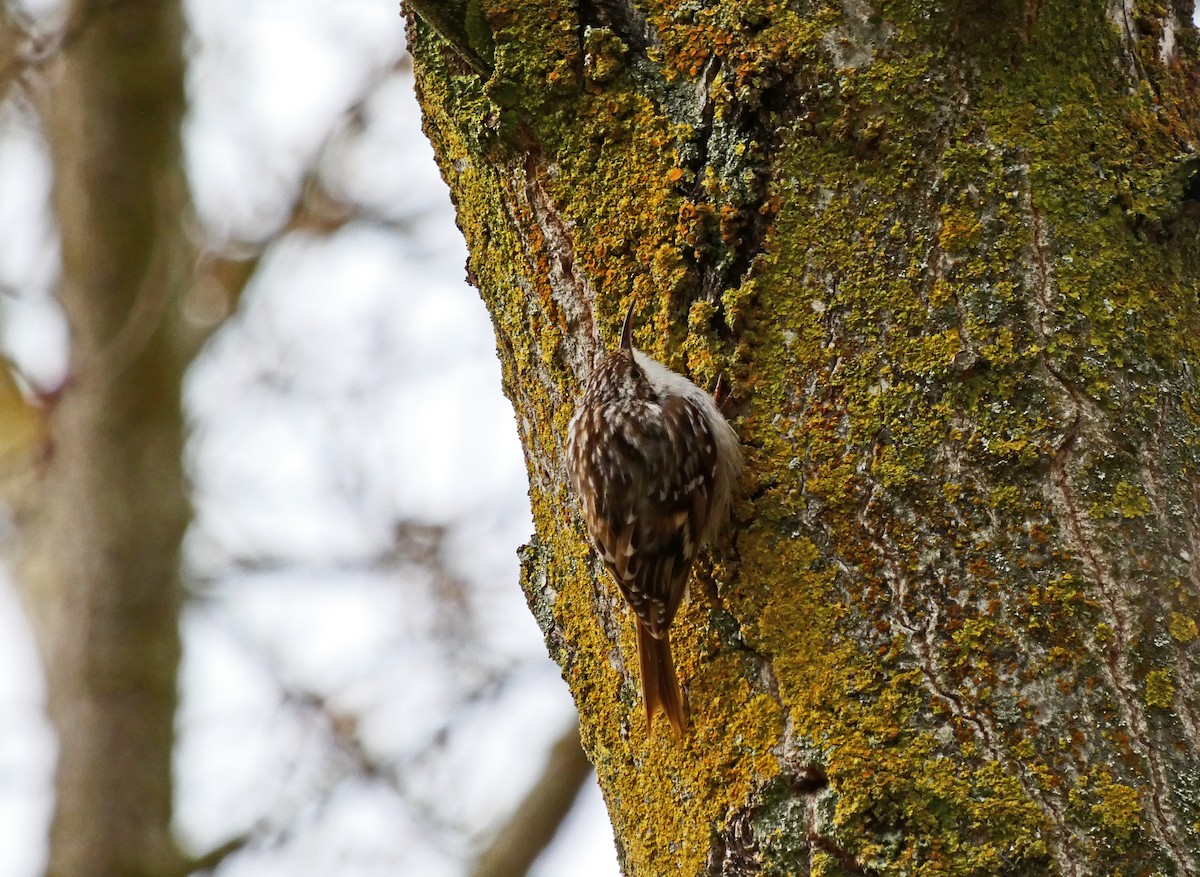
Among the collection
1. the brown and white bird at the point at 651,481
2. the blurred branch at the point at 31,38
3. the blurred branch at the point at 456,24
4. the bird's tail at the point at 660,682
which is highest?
the blurred branch at the point at 31,38

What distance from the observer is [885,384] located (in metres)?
1.59

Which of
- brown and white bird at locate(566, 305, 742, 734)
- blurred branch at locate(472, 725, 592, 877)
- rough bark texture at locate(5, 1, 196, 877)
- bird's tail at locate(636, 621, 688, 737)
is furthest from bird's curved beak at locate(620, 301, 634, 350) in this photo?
rough bark texture at locate(5, 1, 196, 877)

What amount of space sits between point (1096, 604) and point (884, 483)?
260 mm

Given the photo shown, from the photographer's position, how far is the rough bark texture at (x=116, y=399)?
3291 mm

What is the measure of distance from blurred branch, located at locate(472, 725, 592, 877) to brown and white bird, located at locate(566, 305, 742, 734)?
4.49 feet

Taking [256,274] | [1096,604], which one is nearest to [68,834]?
[256,274]

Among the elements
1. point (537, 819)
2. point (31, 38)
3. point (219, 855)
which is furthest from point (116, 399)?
point (537, 819)

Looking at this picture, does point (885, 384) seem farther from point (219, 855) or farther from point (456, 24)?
point (219, 855)

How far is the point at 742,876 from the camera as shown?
1522 mm

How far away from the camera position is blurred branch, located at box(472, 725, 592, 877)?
3262mm

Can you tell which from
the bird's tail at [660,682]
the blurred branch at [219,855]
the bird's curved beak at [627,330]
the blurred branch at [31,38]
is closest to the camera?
the bird's tail at [660,682]

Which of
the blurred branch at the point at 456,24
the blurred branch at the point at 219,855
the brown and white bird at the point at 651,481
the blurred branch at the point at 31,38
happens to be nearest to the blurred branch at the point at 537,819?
the blurred branch at the point at 219,855

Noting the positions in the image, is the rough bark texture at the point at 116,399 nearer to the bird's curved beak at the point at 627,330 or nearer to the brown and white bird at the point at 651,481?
the brown and white bird at the point at 651,481

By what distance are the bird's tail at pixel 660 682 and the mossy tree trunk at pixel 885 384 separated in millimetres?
22
